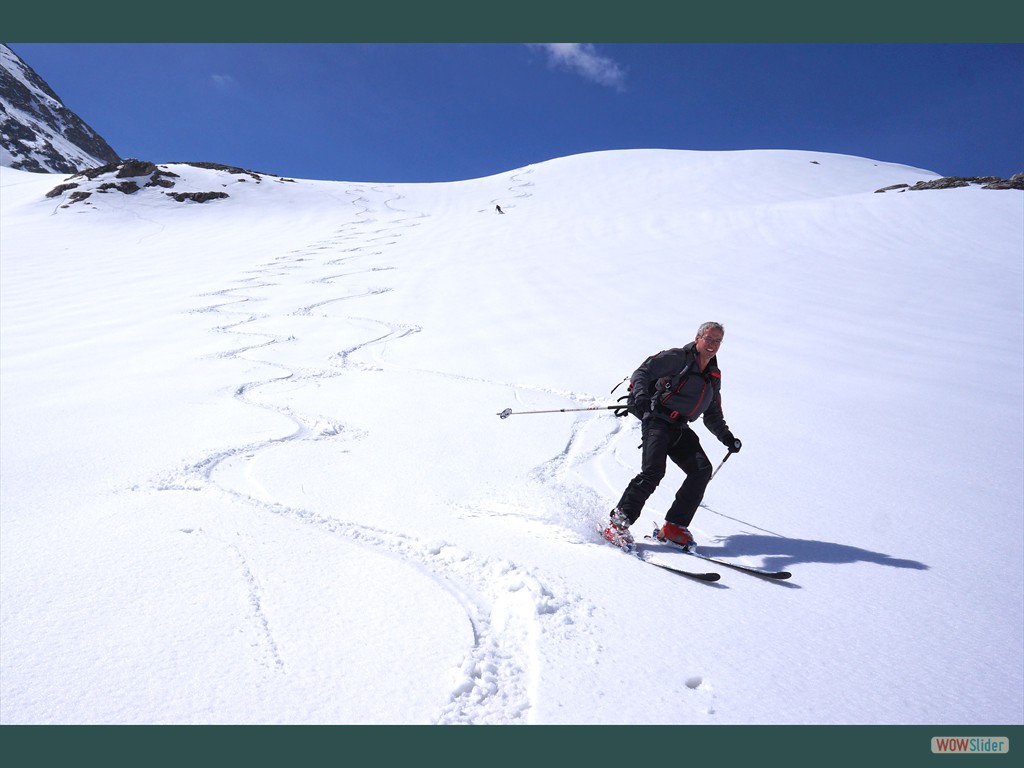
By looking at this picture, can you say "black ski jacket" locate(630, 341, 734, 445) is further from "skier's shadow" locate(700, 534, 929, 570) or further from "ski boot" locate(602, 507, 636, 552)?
"skier's shadow" locate(700, 534, 929, 570)

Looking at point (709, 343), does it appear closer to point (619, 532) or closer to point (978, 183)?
point (619, 532)

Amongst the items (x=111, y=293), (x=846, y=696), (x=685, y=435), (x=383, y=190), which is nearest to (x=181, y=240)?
(x=111, y=293)

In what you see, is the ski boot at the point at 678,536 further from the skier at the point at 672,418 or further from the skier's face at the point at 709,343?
the skier's face at the point at 709,343

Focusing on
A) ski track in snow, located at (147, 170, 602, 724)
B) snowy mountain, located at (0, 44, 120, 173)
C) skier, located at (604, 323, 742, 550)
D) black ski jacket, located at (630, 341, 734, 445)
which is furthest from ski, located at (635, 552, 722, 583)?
snowy mountain, located at (0, 44, 120, 173)

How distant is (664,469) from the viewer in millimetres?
3533

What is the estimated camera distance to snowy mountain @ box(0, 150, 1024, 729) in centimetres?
229

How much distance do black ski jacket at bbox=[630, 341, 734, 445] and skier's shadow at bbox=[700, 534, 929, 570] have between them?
0.80 m

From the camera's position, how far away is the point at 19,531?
3.29 m

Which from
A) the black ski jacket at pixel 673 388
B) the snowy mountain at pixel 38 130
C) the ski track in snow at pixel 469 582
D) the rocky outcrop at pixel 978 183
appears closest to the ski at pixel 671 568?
the ski track in snow at pixel 469 582

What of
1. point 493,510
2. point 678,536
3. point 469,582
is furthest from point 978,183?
point 469,582

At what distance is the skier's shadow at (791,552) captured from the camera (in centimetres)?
343
